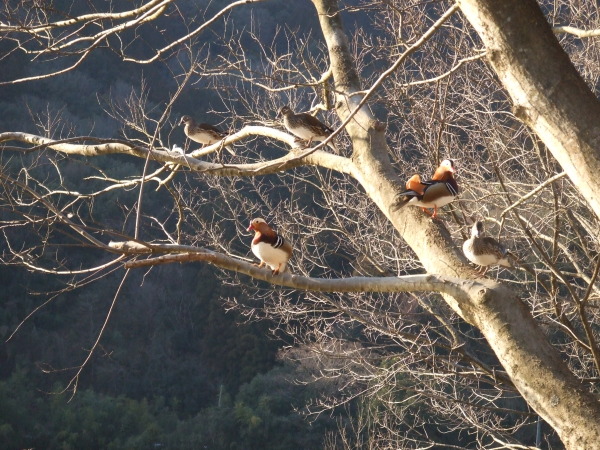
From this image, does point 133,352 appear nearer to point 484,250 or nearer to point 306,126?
point 306,126

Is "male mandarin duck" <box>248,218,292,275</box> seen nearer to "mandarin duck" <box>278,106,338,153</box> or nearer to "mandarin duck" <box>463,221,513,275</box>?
"mandarin duck" <box>463,221,513,275</box>

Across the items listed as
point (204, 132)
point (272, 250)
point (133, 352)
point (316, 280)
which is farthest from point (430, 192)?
point (133, 352)

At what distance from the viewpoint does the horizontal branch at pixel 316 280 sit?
3.34 metres

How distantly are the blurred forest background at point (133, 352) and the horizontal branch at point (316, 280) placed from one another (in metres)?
10.2

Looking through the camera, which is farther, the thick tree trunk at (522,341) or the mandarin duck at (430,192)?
the mandarin duck at (430,192)

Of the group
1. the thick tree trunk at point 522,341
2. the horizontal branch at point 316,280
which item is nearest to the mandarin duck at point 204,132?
the thick tree trunk at point 522,341

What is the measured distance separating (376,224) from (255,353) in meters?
10.3

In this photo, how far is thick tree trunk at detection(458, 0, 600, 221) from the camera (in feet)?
9.66

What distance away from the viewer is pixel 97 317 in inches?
773

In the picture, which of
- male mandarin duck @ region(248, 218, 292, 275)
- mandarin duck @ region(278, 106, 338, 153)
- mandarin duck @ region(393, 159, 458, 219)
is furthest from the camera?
mandarin duck @ region(278, 106, 338, 153)

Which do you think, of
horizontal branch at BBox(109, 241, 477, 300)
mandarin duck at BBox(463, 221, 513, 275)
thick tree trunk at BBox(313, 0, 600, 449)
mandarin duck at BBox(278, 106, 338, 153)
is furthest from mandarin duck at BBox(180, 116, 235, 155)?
horizontal branch at BBox(109, 241, 477, 300)

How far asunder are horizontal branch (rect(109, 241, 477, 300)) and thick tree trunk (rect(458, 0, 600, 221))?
1.13 m

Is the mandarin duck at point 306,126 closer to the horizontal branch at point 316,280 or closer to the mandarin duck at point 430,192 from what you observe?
the mandarin duck at point 430,192

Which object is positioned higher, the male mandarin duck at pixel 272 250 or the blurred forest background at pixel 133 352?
the male mandarin duck at pixel 272 250
